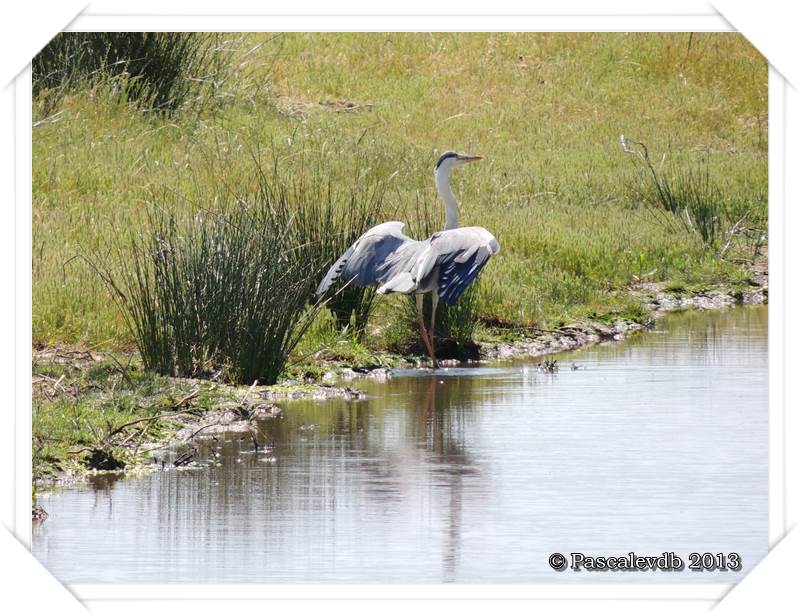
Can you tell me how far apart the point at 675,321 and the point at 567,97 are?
8849mm

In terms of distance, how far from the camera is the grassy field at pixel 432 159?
10594 millimetres

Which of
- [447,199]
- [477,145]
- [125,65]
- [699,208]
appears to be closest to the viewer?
[447,199]

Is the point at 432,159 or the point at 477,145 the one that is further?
the point at 477,145

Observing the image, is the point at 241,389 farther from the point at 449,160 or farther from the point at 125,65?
the point at 125,65

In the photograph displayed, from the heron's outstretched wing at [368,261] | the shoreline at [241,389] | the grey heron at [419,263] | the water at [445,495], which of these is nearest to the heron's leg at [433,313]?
the grey heron at [419,263]

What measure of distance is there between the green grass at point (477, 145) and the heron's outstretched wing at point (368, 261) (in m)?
0.45

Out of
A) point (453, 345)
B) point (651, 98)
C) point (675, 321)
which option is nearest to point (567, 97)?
point (651, 98)

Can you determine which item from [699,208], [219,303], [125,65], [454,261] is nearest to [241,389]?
[219,303]

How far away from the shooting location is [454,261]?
10250 mm

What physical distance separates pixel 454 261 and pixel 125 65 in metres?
7.17

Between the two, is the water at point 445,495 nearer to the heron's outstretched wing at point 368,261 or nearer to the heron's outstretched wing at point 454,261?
the heron's outstretched wing at point 454,261

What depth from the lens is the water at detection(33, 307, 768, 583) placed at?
6.08 meters

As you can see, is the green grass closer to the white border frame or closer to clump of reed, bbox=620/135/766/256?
clump of reed, bbox=620/135/766/256

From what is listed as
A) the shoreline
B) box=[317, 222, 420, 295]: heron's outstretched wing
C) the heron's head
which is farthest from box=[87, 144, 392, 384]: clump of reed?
the heron's head
